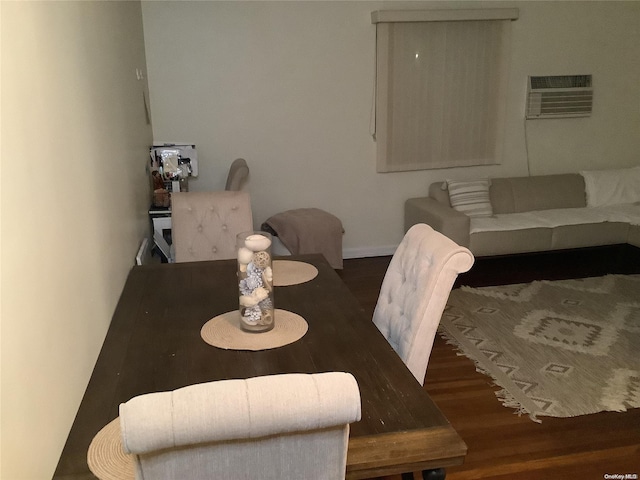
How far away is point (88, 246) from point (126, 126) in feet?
3.96

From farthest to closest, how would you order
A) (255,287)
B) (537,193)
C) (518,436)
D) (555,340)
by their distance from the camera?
(537,193)
(555,340)
(518,436)
(255,287)

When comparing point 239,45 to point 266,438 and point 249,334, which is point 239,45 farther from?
point 266,438

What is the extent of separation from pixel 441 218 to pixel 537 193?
1173mm

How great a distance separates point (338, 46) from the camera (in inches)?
175

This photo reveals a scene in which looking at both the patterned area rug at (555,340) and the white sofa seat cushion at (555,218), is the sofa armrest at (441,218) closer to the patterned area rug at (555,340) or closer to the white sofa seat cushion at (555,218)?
the white sofa seat cushion at (555,218)

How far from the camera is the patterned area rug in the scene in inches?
106

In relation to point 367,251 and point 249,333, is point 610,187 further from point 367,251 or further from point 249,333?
point 249,333

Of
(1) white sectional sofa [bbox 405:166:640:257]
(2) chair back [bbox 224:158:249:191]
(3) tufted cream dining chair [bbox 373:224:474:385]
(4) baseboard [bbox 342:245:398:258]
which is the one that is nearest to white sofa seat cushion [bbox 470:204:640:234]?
(1) white sectional sofa [bbox 405:166:640:257]

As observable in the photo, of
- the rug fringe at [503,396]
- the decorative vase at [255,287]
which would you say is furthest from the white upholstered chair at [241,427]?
the rug fringe at [503,396]

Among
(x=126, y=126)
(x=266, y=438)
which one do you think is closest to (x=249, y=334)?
(x=266, y=438)

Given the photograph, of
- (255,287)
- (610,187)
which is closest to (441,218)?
(610,187)

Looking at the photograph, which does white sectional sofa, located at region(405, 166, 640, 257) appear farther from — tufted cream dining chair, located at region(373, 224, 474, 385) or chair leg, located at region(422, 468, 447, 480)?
chair leg, located at region(422, 468, 447, 480)

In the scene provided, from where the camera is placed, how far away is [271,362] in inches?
60.7

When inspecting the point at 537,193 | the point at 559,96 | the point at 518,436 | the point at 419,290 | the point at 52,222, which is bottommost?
the point at 518,436
